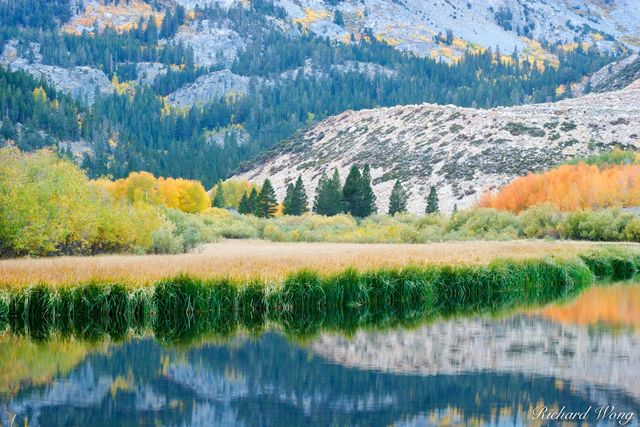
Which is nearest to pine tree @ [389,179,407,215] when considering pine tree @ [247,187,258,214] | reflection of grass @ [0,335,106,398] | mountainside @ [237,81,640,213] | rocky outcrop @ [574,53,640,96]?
mountainside @ [237,81,640,213]

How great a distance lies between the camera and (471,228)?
59781mm

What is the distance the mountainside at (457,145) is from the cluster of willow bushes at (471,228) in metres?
Answer: 27.8

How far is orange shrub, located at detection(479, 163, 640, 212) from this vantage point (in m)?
61.7

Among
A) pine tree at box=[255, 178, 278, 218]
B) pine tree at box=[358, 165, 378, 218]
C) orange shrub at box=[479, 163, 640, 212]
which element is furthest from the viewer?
pine tree at box=[255, 178, 278, 218]

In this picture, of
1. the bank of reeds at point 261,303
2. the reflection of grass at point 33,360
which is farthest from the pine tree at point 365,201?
the reflection of grass at point 33,360

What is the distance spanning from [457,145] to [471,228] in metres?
51.4

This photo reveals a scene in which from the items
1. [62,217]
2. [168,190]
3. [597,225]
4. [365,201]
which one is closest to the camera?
[62,217]

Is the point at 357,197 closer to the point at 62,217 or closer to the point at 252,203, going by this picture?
the point at 252,203

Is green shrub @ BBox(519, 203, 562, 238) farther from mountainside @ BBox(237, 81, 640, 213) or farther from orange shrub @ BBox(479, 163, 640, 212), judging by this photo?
mountainside @ BBox(237, 81, 640, 213)

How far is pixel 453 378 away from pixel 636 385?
Answer: 3589 millimetres

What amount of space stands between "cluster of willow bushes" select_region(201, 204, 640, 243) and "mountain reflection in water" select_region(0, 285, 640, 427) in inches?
1226

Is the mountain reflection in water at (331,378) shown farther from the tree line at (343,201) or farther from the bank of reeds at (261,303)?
the tree line at (343,201)

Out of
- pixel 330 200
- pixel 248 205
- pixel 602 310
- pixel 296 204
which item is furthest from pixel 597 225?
pixel 248 205

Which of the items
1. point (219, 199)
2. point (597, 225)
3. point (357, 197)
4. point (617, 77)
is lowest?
point (597, 225)
